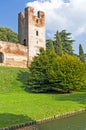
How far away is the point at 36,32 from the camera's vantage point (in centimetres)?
6025

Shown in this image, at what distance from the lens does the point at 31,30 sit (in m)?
59.3

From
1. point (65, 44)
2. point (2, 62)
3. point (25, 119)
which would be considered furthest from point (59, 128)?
point (65, 44)

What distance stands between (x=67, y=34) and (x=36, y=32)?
17618 mm

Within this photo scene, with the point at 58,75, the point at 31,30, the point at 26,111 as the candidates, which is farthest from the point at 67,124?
the point at 31,30

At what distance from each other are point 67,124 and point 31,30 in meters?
41.3

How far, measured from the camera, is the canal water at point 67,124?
60.6ft

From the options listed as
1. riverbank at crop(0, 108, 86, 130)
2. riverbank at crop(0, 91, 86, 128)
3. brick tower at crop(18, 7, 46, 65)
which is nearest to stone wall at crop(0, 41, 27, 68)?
brick tower at crop(18, 7, 46, 65)

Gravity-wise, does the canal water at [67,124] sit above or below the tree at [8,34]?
below

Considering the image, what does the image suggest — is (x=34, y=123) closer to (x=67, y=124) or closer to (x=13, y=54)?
(x=67, y=124)

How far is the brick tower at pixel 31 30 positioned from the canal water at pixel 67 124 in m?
37.4

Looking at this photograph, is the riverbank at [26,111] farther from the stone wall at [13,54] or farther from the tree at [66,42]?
the tree at [66,42]

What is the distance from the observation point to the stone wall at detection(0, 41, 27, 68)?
55031mm

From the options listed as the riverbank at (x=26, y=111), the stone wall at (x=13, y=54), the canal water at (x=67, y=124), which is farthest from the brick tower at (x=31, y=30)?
the canal water at (x=67, y=124)

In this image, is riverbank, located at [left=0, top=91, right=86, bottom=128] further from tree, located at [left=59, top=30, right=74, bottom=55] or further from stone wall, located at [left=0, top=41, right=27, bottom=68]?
tree, located at [left=59, top=30, right=74, bottom=55]
